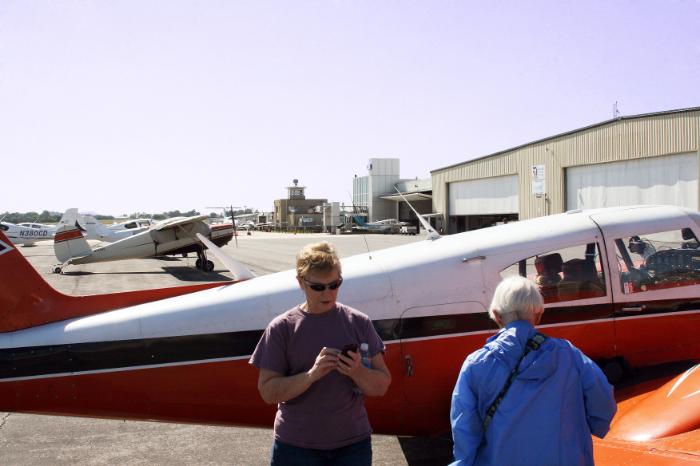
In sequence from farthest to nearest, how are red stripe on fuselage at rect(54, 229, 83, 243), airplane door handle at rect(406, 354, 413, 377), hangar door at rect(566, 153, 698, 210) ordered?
hangar door at rect(566, 153, 698, 210) → red stripe on fuselage at rect(54, 229, 83, 243) → airplane door handle at rect(406, 354, 413, 377)

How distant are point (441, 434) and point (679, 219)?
2.73 m

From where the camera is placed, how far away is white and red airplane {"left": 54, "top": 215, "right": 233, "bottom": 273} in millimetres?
24406

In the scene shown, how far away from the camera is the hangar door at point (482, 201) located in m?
43.7

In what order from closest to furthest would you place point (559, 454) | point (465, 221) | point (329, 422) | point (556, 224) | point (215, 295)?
point (559, 454), point (329, 422), point (215, 295), point (556, 224), point (465, 221)

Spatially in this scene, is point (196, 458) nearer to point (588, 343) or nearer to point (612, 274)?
point (588, 343)

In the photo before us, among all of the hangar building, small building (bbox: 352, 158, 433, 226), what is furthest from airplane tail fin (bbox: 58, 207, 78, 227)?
small building (bbox: 352, 158, 433, 226)

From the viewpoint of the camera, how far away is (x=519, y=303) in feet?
7.82

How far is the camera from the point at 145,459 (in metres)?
4.96

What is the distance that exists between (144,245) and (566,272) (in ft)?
74.6

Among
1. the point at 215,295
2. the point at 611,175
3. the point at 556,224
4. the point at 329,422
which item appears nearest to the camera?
the point at 329,422

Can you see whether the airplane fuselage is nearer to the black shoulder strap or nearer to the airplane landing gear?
the black shoulder strap

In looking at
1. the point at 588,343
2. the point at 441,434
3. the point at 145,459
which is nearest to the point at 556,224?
the point at 588,343

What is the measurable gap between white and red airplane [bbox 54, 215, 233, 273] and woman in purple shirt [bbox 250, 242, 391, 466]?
22633mm

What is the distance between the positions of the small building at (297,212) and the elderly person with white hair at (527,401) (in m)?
88.2
